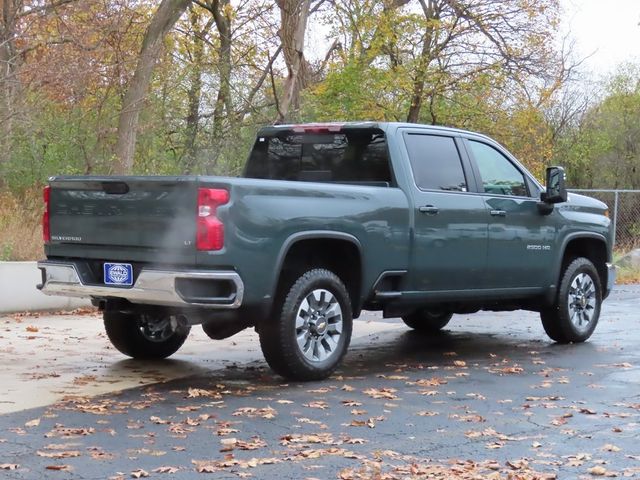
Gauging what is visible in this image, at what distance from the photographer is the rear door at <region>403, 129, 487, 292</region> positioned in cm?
872

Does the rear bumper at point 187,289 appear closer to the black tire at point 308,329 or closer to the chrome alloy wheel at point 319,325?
the black tire at point 308,329

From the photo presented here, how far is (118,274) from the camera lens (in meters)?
7.57

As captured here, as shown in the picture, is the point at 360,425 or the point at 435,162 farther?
the point at 435,162

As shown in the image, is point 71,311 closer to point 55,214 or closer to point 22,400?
point 55,214

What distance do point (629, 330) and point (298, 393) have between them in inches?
221

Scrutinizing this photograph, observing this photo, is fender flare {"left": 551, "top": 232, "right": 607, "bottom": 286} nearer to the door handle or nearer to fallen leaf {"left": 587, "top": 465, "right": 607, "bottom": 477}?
the door handle

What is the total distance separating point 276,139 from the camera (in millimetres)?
9461

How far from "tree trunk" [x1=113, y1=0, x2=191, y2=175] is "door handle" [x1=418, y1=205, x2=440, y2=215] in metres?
11.0

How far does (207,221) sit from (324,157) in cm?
220

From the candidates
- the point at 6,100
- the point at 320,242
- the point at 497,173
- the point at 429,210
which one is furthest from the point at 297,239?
the point at 6,100

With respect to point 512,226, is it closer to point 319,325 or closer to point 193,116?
point 319,325

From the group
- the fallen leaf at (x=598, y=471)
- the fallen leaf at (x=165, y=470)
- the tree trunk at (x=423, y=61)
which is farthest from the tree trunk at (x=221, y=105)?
the fallen leaf at (x=598, y=471)

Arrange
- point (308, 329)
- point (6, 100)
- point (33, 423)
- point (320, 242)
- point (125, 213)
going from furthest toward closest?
point (6, 100) < point (320, 242) < point (308, 329) < point (125, 213) < point (33, 423)

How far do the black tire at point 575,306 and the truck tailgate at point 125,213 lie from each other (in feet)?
14.9
